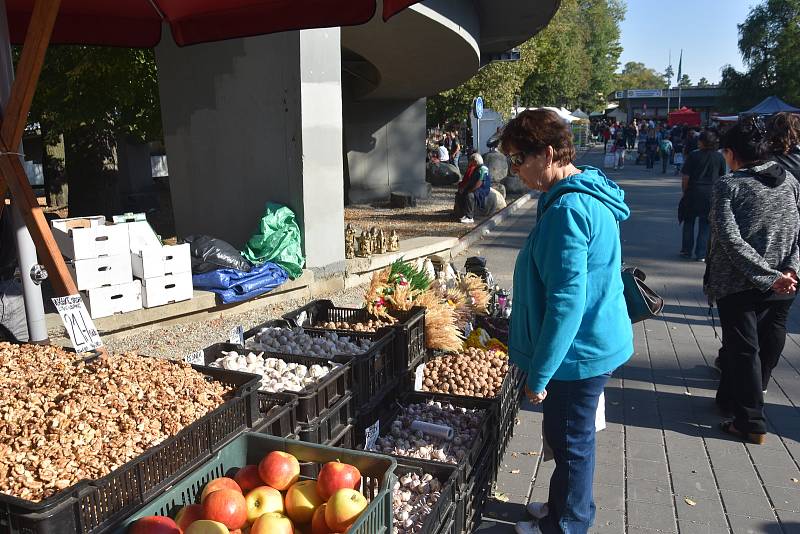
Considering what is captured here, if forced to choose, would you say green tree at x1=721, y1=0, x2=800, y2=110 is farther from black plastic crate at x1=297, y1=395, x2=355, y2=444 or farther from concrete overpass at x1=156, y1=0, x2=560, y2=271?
black plastic crate at x1=297, y1=395, x2=355, y2=444

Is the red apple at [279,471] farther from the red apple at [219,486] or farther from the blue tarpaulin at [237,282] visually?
the blue tarpaulin at [237,282]

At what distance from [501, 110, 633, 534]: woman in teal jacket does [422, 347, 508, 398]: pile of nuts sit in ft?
4.57

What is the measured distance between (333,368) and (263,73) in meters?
5.42

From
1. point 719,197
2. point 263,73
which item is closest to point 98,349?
point 719,197

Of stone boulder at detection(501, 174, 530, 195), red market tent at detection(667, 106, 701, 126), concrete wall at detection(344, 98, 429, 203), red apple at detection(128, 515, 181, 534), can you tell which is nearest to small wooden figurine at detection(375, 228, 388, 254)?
red apple at detection(128, 515, 181, 534)

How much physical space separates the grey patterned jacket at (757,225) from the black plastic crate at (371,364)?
220 cm

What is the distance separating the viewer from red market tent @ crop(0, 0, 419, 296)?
291cm

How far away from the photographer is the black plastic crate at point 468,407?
3090 mm

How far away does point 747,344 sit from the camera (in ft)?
13.6

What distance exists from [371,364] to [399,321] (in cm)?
84

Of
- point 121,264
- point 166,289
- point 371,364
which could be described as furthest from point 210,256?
point 371,364

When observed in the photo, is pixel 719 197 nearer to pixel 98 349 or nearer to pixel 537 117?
pixel 537 117

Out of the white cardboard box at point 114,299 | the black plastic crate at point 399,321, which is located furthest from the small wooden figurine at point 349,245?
the black plastic crate at point 399,321

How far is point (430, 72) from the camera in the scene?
49.3 ft
